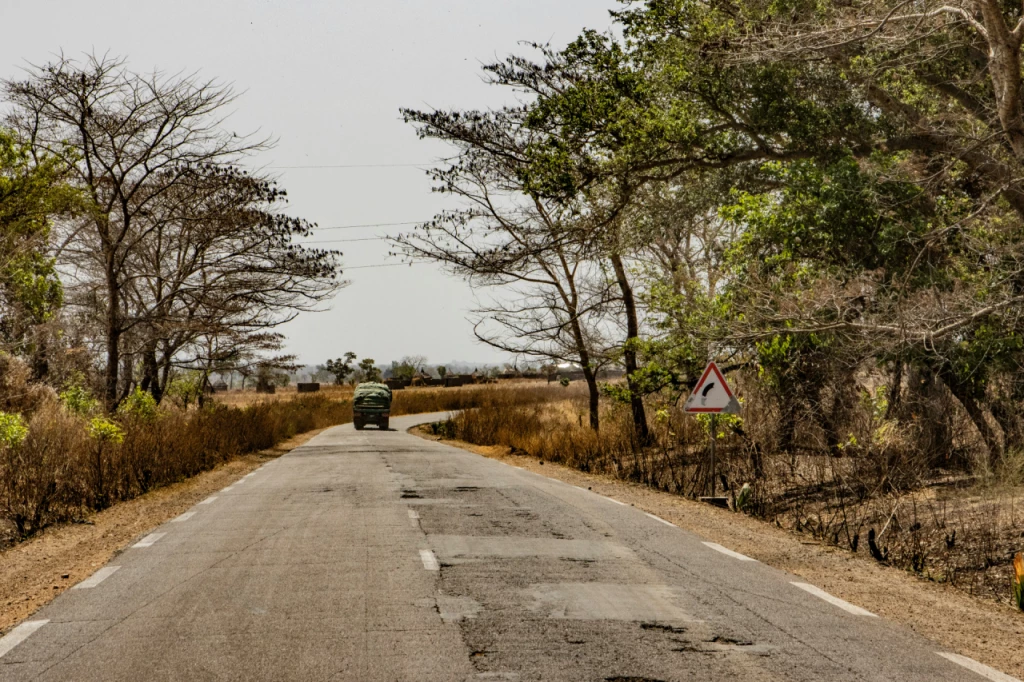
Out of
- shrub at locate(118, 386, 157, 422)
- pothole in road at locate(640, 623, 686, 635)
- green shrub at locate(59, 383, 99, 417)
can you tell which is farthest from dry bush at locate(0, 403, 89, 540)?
pothole in road at locate(640, 623, 686, 635)

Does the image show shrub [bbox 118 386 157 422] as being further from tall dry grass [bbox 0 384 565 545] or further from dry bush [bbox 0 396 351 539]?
dry bush [bbox 0 396 351 539]

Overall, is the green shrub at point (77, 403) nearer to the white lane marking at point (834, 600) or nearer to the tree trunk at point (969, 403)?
the tree trunk at point (969, 403)

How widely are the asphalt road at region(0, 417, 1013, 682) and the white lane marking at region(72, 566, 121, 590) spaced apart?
22 millimetres

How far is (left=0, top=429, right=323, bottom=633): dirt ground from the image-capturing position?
851 centimetres

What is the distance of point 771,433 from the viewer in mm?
19094

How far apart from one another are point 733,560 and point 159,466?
12945 mm

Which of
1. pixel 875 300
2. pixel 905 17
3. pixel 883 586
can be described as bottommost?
pixel 883 586

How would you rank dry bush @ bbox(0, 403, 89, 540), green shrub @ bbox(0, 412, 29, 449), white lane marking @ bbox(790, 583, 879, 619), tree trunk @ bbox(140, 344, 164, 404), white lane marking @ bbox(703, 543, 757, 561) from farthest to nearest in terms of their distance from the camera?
1. tree trunk @ bbox(140, 344, 164, 404)
2. green shrub @ bbox(0, 412, 29, 449)
3. dry bush @ bbox(0, 403, 89, 540)
4. white lane marking @ bbox(703, 543, 757, 561)
5. white lane marking @ bbox(790, 583, 879, 619)

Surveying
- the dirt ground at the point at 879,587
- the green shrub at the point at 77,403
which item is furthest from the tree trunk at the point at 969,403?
the green shrub at the point at 77,403

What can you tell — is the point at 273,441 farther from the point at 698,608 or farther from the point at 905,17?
the point at 698,608

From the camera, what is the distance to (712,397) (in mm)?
16172

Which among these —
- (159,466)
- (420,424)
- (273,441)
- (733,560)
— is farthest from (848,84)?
(420,424)

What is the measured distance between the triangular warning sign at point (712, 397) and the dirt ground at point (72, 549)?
26.2 feet

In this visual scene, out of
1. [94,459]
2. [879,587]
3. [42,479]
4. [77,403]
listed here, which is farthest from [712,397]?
[77,403]
